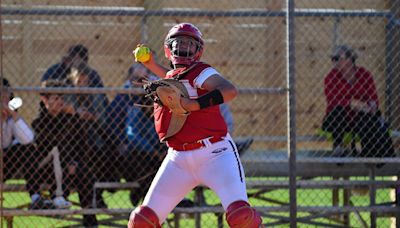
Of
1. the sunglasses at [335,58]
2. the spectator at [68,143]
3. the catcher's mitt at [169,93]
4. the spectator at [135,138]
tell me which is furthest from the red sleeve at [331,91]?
the catcher's mitt at [169,93]

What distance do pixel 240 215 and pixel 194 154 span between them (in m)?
0.58

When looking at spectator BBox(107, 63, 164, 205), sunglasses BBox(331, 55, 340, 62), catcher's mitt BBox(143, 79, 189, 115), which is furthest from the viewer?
sunglasses BBox(331, 55, 340, 62)

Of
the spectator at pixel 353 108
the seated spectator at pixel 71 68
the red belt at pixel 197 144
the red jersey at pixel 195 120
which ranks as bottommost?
the red belt at pixel 197 144

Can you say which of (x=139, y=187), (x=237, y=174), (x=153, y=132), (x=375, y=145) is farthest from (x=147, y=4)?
(x=237, y=174)

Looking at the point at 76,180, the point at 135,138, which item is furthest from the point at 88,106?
the point at 76,180

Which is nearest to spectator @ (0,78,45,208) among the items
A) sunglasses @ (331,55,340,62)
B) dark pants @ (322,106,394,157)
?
dark pants @ (322,106,394,157)

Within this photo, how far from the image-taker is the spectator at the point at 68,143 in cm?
791

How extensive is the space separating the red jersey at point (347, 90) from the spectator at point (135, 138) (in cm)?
179

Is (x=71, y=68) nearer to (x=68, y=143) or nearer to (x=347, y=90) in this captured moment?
(x=68, y=143)

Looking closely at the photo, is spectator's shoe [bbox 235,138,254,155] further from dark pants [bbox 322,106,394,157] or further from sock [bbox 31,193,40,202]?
sock [bbox 31,193,40,202]

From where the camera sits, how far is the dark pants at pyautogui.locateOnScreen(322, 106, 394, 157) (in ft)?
26.6

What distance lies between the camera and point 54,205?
7797 mm

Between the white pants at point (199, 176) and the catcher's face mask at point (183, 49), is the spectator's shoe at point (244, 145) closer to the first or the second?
the white pants at point (199, 176)

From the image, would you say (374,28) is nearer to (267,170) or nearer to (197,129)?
(267,170)
